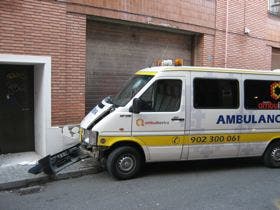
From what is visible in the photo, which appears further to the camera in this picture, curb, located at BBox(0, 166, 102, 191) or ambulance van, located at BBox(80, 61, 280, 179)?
ambulance van, located at BBox(80, 61, 280, 179)

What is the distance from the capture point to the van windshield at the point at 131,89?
799 cm

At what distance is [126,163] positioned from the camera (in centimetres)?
784

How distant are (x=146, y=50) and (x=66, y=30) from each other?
2946 mm

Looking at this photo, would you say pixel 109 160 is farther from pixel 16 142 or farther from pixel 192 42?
pixel 192 42

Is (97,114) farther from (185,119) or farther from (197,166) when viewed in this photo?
(197,166)

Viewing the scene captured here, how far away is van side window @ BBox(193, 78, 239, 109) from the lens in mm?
8305

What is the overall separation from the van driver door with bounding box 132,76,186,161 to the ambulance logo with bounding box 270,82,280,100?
217 cm

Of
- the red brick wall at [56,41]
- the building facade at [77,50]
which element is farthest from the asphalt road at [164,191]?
the building facade at [77,50]

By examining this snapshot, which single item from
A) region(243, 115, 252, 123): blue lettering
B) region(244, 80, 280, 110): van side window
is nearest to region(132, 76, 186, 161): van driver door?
region(243, 115, 252, 123): blue lettering

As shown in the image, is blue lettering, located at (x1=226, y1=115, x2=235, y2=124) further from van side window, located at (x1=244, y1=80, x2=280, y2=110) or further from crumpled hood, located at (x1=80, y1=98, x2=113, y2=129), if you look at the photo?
crumpled hood, located at (x1=80, y1=98, x2=113, y2=129)

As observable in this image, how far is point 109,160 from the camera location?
303 inches

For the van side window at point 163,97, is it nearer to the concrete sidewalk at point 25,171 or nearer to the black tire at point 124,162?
the black tire at point 124,162

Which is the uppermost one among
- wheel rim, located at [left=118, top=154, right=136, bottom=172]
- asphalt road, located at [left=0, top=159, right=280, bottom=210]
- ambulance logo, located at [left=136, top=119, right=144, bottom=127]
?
ambulance logo, located at [left=136, top=119, right=144, bottom=127]

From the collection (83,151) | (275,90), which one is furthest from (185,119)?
(275,90)
